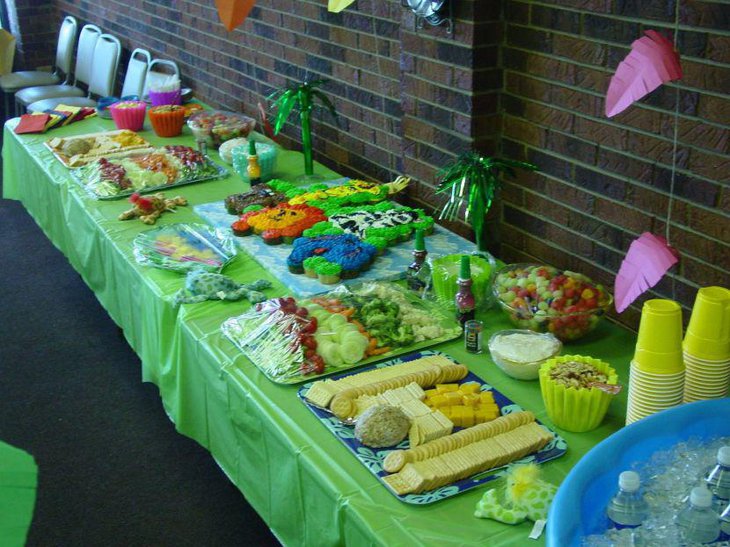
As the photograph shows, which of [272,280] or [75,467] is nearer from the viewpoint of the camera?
[272,280]

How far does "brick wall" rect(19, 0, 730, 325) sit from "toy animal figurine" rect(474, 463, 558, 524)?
27.2 inches

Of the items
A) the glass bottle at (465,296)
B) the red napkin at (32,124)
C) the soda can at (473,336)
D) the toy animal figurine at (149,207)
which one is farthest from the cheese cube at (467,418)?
the red napkin at (32,124)

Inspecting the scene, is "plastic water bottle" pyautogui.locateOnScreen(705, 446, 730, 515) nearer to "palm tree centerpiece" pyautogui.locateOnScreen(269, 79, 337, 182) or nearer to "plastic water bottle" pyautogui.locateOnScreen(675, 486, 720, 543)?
"plastic water bottle" pyautogui.locateOnScreen(675, 486, 720, 543)

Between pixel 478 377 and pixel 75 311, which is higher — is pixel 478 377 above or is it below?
above

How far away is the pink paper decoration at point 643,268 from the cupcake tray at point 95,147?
228 cm

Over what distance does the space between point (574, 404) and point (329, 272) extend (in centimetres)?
81

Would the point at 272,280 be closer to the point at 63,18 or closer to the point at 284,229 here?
the point at 284,229

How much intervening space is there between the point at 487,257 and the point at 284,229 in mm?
633

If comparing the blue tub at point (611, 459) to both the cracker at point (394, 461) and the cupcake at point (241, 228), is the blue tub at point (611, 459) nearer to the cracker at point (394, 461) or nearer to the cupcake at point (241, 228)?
the cracker at point (394, 461)

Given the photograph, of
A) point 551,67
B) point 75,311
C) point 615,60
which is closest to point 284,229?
point 551,67

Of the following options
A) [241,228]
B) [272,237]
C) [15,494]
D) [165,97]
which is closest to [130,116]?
[165,97]

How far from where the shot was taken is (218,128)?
11.0 feet

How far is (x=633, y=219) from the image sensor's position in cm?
198

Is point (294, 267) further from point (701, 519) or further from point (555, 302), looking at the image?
point (701, 519)
